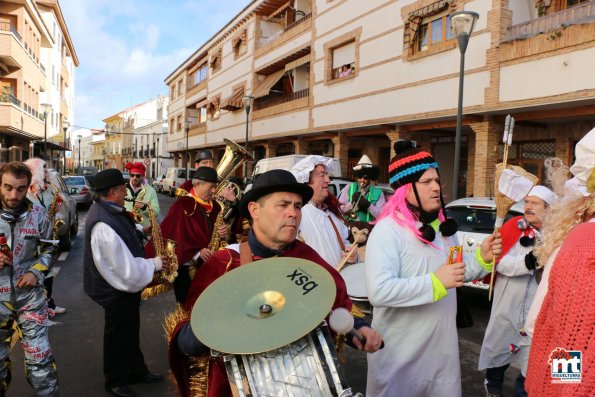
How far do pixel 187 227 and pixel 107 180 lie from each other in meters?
1.09

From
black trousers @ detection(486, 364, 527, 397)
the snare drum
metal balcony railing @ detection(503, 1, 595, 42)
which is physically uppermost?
metal balcony railing @ detection(503, 1, 595, 42)

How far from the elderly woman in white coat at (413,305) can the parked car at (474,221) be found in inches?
155

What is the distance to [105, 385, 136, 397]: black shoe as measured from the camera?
3.91m

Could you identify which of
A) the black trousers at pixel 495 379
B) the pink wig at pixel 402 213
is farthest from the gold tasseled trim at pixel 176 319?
the black trousers at pixel 495 379

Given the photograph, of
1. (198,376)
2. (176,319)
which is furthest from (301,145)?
(198,376)

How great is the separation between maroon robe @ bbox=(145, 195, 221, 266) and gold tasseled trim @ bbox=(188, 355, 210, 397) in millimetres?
2635

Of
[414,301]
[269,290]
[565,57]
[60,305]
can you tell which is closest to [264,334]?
[269,290]

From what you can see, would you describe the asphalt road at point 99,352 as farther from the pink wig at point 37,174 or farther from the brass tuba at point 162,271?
the pink wig at point 37,174

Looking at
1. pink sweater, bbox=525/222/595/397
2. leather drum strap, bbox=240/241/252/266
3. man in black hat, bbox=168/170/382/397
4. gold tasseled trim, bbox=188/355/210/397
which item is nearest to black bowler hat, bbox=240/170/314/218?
man in black hat, bbox=168/170/382/397

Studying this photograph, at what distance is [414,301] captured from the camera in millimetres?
2236

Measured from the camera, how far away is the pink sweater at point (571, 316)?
129 cm

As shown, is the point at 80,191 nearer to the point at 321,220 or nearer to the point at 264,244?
the point at 321,220

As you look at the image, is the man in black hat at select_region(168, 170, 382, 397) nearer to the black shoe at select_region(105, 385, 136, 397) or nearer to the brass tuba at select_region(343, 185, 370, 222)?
the black shoe at select_region(105, 385, 136, 397)

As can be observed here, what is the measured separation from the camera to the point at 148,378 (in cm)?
424
